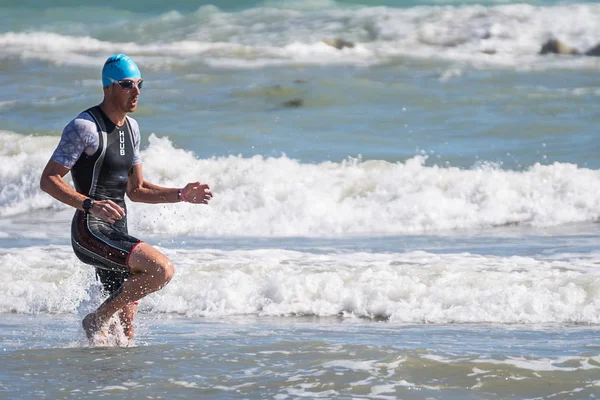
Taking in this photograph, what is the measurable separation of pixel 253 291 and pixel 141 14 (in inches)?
1298

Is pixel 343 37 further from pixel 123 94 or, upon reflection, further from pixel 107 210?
pixel 107 210

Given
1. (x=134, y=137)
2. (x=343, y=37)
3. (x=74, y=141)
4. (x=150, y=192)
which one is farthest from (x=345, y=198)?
(x=343, y=37)

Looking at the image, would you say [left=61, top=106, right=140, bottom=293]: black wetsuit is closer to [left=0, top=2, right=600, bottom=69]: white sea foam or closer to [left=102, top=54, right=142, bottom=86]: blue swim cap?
[left=102, top=54, right=142, bottom=86]: blue swim cap

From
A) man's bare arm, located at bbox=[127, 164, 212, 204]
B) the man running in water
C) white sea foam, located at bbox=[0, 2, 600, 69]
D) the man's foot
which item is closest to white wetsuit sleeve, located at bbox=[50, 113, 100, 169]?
the man running in water

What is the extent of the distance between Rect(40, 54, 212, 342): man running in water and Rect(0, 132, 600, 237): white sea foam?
22.1ft

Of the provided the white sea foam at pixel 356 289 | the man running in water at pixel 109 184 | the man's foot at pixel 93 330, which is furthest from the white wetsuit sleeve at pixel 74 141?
the white sea foam at pixel 356 289

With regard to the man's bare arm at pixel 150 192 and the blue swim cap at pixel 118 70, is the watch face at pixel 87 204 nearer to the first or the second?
the man's bare arm at pixel 150 192

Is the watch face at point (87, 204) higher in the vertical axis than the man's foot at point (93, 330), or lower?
higher

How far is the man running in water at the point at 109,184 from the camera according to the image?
19.6 ft

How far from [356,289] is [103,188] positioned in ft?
10.3

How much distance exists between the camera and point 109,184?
20.3 feet

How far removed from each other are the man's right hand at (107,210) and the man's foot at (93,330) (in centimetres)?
81

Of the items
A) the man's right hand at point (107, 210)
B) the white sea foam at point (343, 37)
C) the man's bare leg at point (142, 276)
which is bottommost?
the man's bare leg at point (142, 276)

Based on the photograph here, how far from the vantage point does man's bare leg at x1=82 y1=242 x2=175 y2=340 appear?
6.02 meters
